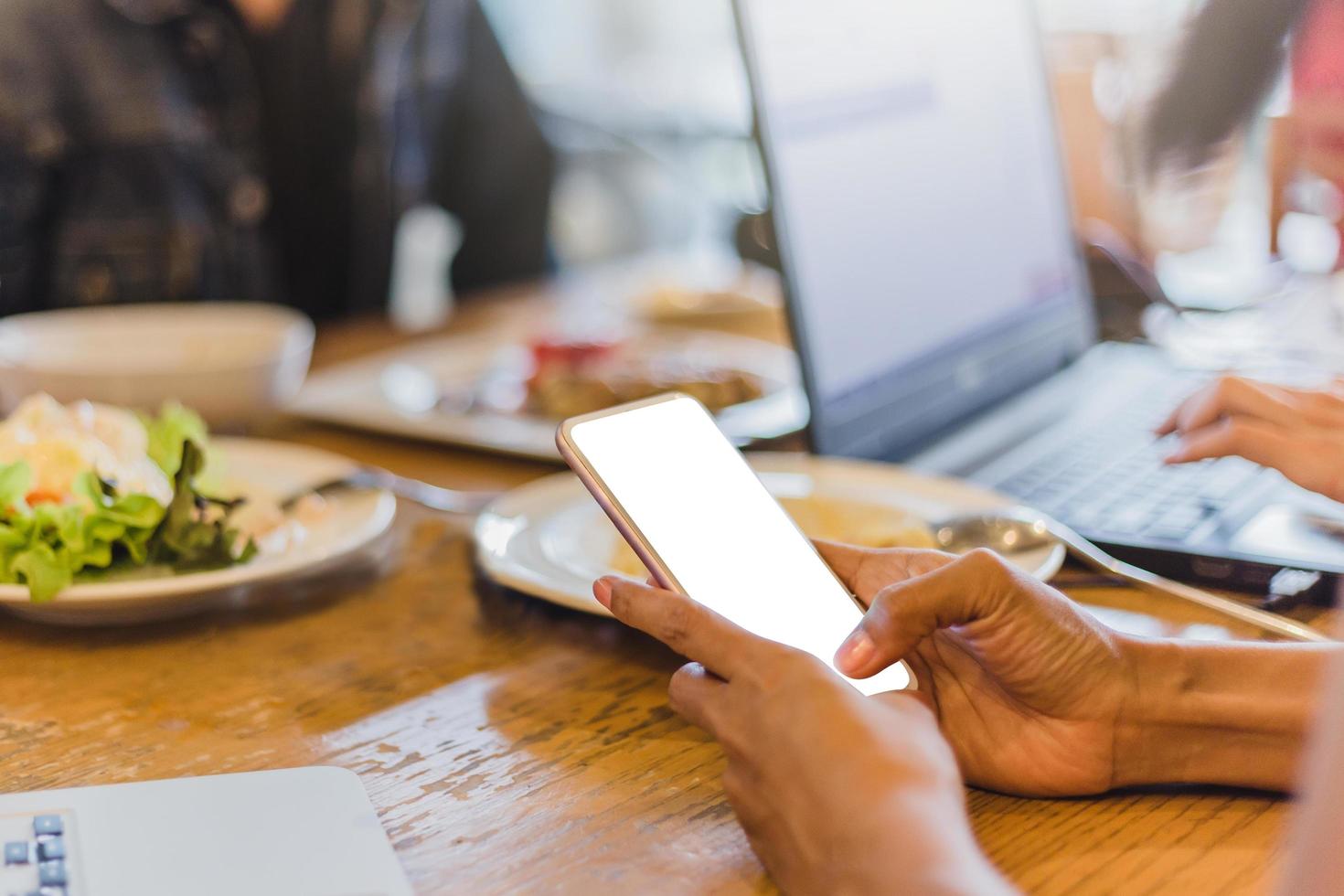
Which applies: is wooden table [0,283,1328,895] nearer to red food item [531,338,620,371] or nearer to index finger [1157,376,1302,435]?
index finger [1157,376,1302,435]

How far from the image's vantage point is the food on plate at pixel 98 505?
0.69 metres

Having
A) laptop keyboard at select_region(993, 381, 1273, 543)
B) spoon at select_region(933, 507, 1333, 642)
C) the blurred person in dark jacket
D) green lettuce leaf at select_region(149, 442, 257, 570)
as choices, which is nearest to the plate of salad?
green lettuce leaf at select_region(149, 442, 257, 570)

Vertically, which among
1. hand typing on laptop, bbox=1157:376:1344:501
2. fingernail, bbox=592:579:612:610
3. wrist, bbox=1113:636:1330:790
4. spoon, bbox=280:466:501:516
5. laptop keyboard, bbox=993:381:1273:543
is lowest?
laptop keyboard, bbox=993:381:1273:543

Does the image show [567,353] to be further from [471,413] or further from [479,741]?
[479,741]

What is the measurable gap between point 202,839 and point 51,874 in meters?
0.06

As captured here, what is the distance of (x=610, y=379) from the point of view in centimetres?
117

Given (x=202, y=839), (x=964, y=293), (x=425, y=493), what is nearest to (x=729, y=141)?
(x=964, y=293)

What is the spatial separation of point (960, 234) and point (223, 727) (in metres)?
0.76

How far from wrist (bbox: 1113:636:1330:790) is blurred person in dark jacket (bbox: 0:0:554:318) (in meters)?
1.88

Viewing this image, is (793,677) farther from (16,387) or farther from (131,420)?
(16,387)

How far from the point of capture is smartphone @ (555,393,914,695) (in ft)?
1.83

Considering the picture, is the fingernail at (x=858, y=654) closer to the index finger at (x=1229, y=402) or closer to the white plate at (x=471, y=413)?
the index finger at (x=1229, y=402)

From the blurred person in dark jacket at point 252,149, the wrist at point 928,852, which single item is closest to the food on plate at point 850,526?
the wrist at point 928,852

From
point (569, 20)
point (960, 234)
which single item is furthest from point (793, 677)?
point (569, 20)
